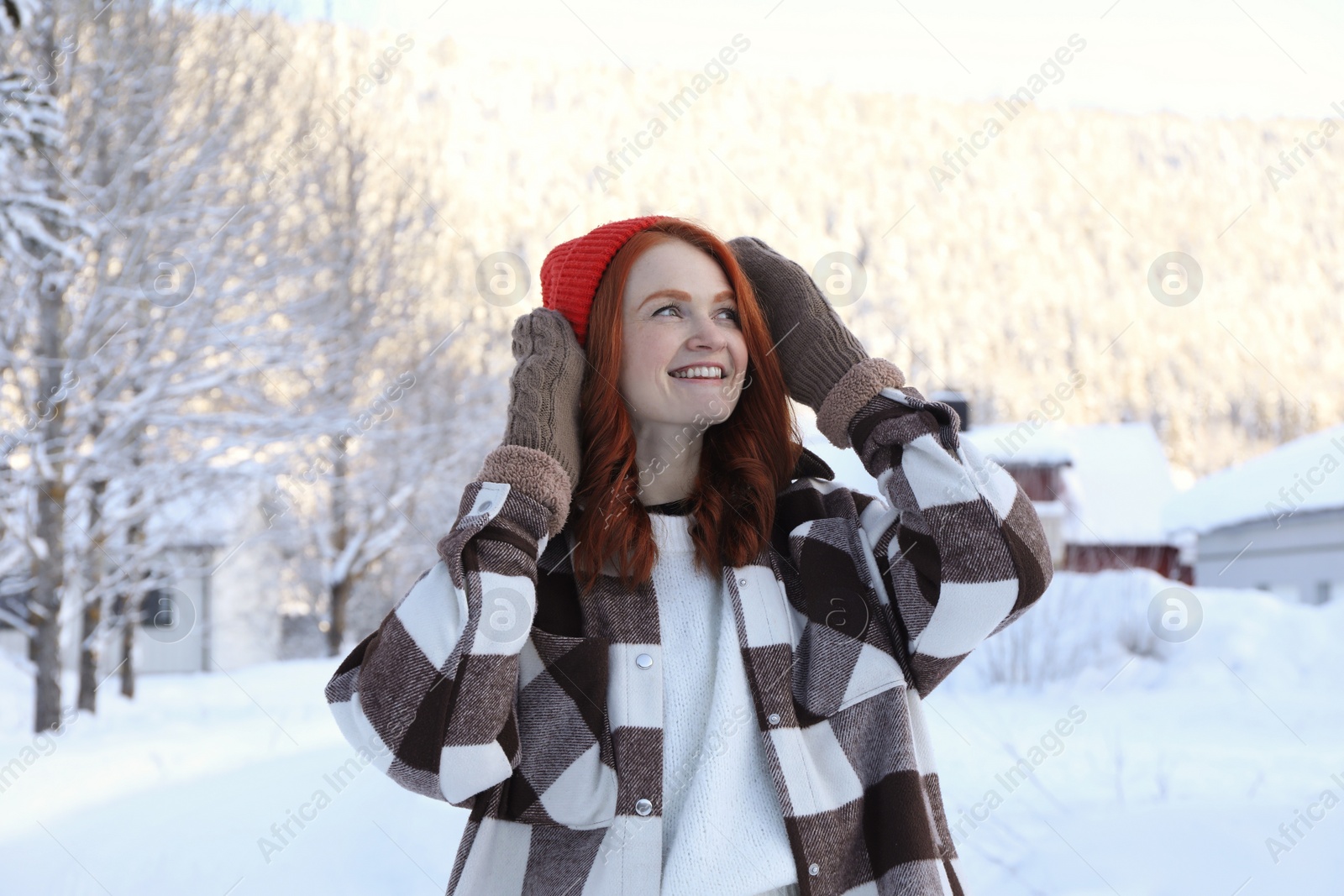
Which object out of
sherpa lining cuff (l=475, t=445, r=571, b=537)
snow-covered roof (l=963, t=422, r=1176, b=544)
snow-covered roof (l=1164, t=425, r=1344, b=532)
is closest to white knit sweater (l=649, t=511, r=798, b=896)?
sherpa lining cuff (l=475, t=445, r=571, b=537)

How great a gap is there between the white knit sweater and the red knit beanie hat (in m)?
0.53

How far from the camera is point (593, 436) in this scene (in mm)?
2057

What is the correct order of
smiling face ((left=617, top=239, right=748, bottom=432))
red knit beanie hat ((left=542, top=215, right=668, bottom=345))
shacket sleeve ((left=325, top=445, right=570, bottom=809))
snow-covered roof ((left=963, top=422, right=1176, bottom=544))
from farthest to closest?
snow-covered roof ((left=963, top=422, right=1176, bottom=544))
red knit beanie hat ((left=542, top=215, right=668, bottom=345))
smiling face ((left=617, top=239, right=748, bottom=432))
shacket sleeve ((left=325, top=445, right=570, bottom=809))

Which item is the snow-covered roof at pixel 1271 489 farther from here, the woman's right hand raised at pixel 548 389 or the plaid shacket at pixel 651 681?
the woman's right hand raised at pixel 548 389

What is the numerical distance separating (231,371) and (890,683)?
29.0 ft

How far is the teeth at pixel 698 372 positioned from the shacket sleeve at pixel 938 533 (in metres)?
0.27

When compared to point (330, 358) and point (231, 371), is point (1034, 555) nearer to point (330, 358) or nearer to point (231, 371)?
point (231, 371)

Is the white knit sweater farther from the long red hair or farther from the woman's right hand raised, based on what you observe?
the woman's right hand raised

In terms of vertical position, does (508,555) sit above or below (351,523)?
above

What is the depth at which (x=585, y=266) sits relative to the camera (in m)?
2.16

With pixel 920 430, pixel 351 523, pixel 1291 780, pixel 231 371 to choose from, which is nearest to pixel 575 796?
pixel 920 430

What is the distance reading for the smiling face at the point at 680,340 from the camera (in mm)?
2031

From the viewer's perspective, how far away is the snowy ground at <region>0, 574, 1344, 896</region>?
3.42 metres

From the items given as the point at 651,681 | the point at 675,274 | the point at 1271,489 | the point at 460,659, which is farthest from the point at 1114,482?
the point at 460,659
